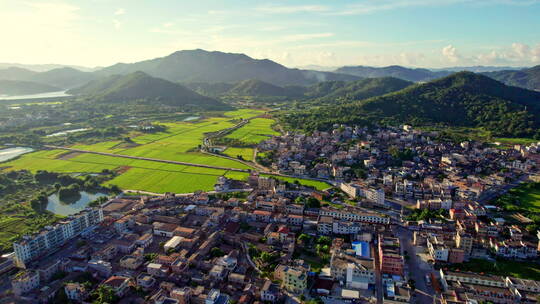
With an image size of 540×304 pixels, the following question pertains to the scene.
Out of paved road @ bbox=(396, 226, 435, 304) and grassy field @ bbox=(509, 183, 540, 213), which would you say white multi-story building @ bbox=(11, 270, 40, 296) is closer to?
paved road @ bbox=(396, 226, 435, 304)

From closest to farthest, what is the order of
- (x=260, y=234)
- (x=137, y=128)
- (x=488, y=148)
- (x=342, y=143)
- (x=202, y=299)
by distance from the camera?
(x=202, y=299) < (x=260, y=234) < (x=488, y=148) < (x=342, y=143) < (x=137, y=128)

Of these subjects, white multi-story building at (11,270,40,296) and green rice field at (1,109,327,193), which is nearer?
white multi-story building at (11,270,40,296)

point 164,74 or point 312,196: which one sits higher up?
point 164,74

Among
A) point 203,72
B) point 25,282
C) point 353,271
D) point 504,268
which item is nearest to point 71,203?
point 25,282

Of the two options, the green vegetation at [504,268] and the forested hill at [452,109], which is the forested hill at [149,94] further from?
the green vegetation at [504,268]

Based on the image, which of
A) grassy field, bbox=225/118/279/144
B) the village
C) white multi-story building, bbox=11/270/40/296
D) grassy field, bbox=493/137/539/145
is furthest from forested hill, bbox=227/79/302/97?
white multi-story building, bbox=11/270/40/296

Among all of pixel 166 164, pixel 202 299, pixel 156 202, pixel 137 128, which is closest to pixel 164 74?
pixel 137 128

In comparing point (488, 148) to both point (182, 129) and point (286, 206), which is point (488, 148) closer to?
point (286, 206)
